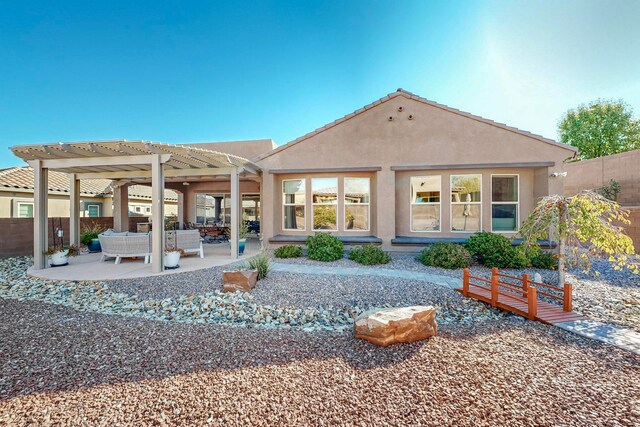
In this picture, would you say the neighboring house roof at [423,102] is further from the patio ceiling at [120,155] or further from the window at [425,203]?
the window at [425,203]

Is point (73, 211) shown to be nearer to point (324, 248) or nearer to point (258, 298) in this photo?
point (258, 298)

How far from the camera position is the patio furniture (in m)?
8.98

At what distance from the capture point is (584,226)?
231 inches

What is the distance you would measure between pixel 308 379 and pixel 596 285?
28.2 feet

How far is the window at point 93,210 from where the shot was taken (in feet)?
62.4

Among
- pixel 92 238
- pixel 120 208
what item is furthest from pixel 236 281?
pixel 120 208

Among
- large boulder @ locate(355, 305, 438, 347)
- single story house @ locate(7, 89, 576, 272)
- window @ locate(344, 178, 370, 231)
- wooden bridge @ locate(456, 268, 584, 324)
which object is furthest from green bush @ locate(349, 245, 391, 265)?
large boulder @ locate(355, 305, 438, 347)

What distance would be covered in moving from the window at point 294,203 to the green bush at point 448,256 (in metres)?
5.30

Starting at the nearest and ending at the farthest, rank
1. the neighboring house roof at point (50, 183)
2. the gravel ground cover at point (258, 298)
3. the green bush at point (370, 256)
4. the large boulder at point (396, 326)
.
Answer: the large boulder at point (396, 326)
the gravel ground cover at point (258, 298)
the green bush at point (370, 256)
the neighboring house roof at point (50, 183)

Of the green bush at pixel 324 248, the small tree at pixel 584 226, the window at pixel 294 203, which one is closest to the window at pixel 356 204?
the green bush at pixel 324 248

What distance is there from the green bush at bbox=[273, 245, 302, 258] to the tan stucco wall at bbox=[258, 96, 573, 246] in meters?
1.25

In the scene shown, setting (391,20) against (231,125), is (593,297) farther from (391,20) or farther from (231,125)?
(231,125)

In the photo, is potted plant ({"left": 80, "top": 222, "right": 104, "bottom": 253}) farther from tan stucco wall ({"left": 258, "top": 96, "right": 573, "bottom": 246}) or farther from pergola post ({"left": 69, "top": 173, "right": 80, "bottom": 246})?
tan stucco wall ({"left": 258, "top": 96, "right": 573, "bottom": 246})

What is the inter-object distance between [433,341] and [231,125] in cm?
1723
